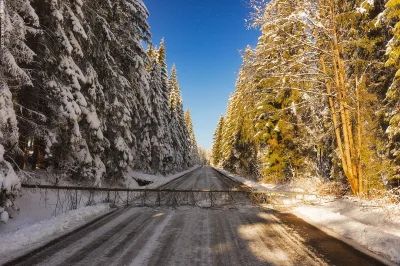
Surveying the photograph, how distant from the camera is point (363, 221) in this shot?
801cm

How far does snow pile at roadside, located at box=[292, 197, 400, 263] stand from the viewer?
19.1 ft

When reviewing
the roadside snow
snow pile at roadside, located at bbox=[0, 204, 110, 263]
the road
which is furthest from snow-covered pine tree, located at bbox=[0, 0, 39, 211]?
the roadside snow

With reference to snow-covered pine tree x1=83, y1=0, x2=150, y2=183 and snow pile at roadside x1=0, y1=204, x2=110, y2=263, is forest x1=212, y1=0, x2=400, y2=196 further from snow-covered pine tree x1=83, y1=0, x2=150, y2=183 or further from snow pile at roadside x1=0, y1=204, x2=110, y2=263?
snow-covered pine tree x1=83, y1=0, x2=150, y2=183

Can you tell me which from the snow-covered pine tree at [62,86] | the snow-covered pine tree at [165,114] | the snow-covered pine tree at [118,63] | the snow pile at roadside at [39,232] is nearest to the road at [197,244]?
the snow pile at roadside at [39,232]

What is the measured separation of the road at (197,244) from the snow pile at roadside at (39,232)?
0.47m

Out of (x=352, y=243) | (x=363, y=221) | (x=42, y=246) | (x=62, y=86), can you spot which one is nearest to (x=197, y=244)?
(x=42, y=246)

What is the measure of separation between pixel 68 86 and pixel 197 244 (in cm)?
875

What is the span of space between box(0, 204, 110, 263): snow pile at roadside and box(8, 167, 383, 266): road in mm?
474

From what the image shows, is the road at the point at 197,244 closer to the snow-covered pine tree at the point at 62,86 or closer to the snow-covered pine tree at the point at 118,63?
the snow-covered pine tree at the point at 62,86

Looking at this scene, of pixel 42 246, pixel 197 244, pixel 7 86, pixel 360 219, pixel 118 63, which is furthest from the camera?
pixel 118 63

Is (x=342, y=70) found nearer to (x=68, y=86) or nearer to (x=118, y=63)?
(x=68, y=86)

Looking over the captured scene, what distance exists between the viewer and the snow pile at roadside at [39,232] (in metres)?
5.55

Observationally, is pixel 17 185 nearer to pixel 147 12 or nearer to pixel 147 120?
pixel 147 12

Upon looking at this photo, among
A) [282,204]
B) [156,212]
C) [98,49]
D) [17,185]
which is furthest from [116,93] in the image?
[282,204]
